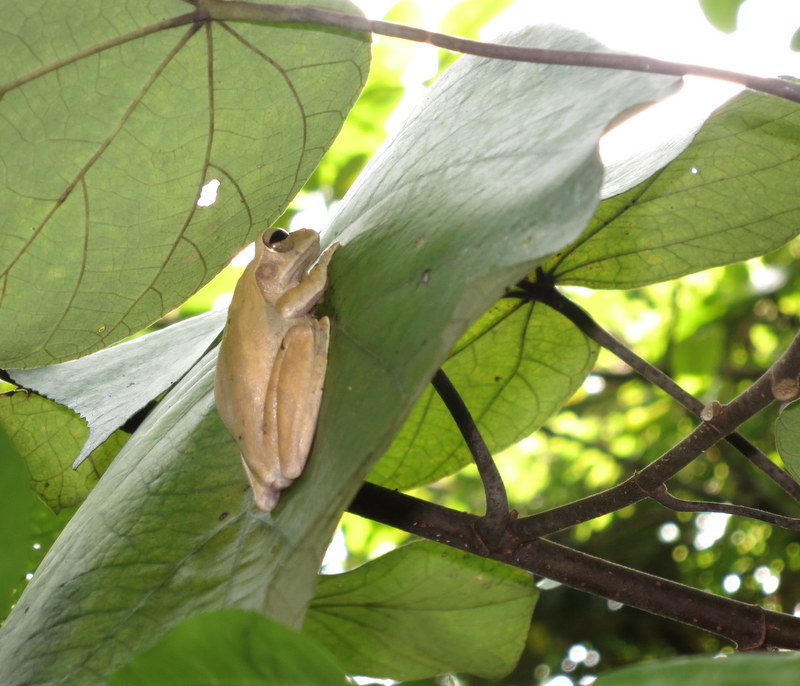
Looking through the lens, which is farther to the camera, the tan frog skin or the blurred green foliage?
the blurred green foliage

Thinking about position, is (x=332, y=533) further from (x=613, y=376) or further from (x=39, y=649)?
(x=613, y=376)

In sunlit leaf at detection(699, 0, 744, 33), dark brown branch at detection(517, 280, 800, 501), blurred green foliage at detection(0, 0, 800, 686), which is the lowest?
dark brown branch at detection(517, 280, 800, 501)

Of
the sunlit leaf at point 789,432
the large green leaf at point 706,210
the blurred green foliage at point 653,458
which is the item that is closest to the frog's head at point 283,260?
the large green leaf at point 706,210

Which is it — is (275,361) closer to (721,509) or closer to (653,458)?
(721,509)

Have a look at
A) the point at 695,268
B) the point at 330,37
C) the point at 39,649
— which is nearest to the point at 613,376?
the point at 695,268

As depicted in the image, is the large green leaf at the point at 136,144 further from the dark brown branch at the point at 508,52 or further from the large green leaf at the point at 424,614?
the large green leaf at the point at 424,614

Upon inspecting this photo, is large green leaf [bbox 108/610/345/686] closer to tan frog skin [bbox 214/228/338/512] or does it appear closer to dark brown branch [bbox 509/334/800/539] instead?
tan frog skin [bbox 214/228/338/512]

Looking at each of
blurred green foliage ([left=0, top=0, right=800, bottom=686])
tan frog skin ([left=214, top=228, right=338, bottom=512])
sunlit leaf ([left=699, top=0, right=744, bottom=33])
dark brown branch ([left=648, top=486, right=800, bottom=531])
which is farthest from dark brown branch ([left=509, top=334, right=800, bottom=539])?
blurred green foliage ([left=0, top=0, right=800, bottom=686])
